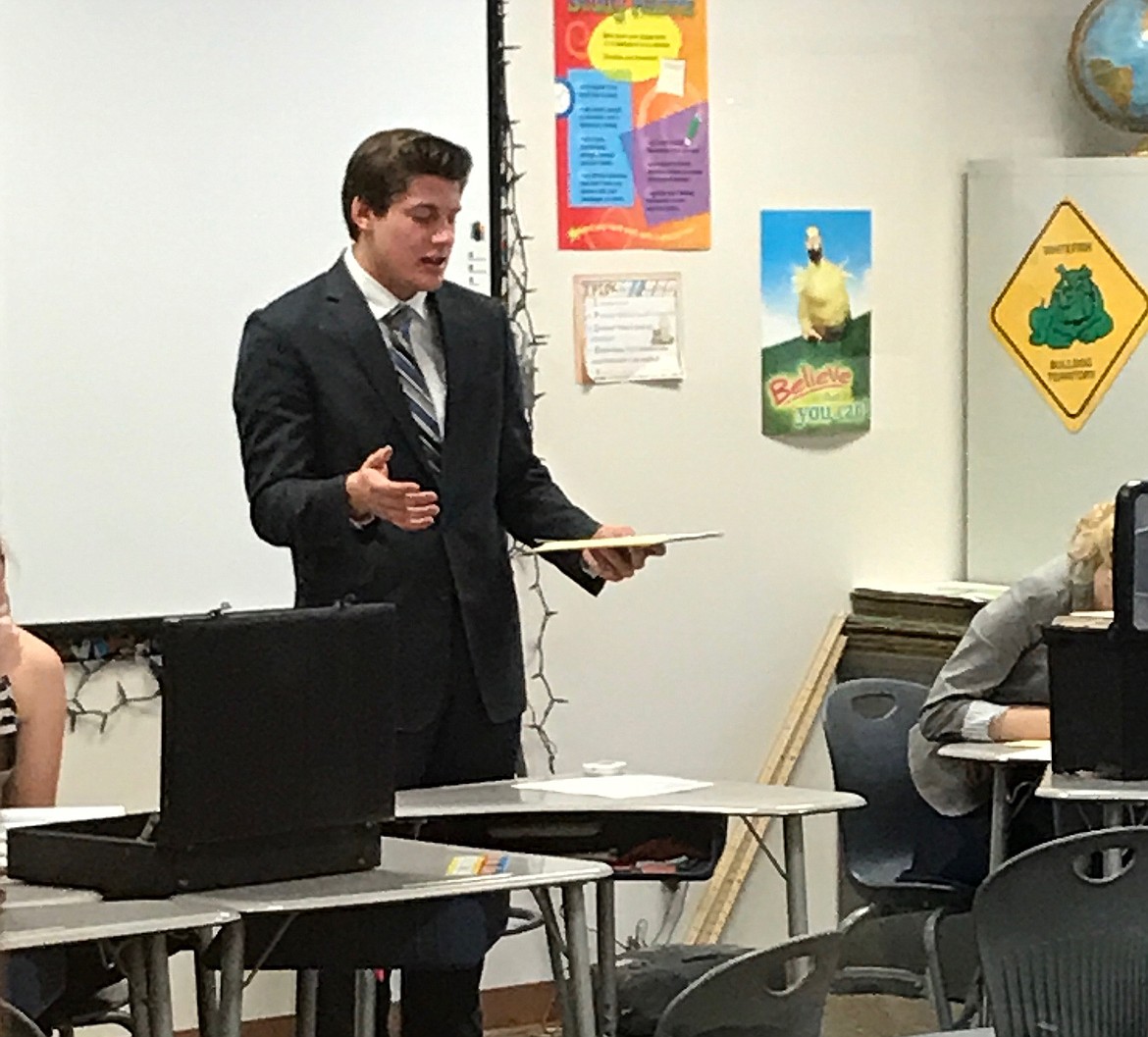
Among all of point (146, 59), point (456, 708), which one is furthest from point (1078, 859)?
point (146, 59)

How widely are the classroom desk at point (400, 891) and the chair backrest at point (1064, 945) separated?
55cm

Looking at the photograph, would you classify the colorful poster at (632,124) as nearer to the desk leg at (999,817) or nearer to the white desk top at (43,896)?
the desk leg at (999,817)

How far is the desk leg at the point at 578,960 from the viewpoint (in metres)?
3.01

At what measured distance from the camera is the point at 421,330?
3721 millimetres

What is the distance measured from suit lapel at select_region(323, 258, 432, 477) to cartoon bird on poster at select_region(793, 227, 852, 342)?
67.8 inches

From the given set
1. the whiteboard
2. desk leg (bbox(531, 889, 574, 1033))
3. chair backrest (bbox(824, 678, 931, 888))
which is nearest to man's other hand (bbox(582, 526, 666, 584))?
desk leg (bbox(531, 889, 574, 1033))

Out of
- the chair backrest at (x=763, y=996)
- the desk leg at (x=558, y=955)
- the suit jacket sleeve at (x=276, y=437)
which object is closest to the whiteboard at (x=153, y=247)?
the suit jacket sleeve at (x=276, y=437)

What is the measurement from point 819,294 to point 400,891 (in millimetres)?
2857

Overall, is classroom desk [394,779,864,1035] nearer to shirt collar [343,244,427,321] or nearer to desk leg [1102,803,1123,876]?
desk leg [1102,803,1123,876]

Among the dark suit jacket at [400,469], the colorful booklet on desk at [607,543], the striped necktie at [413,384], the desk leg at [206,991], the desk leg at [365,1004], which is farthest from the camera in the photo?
the striped necktie at [413,384]

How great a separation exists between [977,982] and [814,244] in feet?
6.31

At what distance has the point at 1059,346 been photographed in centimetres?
527

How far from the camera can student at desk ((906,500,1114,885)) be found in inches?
161

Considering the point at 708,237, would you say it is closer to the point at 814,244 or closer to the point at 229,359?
the point at 814,244
